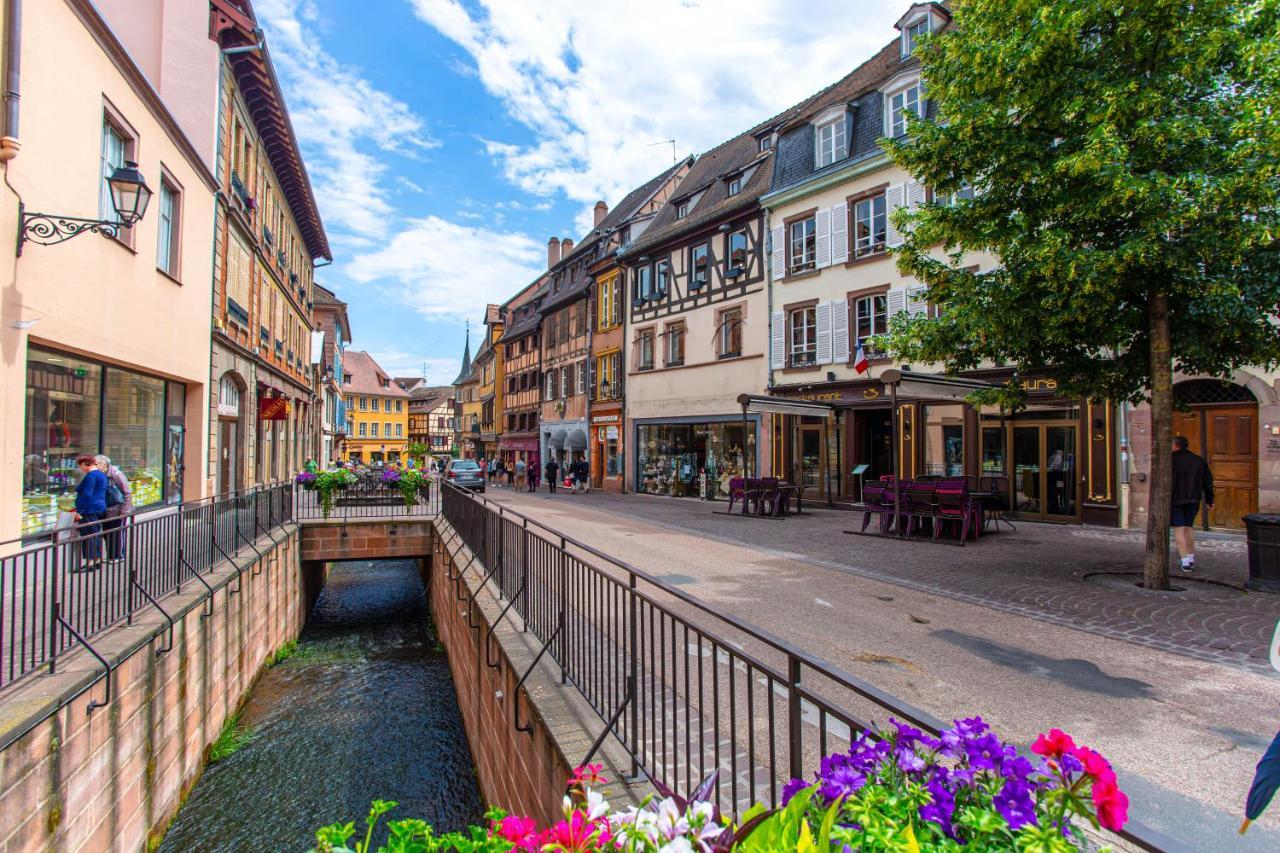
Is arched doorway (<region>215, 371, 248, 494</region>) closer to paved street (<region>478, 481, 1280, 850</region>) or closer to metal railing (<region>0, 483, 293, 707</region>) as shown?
metal railing (<region>0, 483, 293, 707</region>)

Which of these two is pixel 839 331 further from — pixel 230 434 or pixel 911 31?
pixel 230 434

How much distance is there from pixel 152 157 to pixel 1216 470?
764 inches

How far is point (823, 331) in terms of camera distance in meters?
19.8

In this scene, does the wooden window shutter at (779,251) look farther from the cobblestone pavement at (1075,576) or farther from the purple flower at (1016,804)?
the purple flower at (1016,804)

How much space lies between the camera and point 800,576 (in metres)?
9.12

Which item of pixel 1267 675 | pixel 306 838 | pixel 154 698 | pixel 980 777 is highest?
pixel 980 777

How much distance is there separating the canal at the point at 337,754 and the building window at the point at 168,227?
7.10m

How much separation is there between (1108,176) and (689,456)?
61.8 ft

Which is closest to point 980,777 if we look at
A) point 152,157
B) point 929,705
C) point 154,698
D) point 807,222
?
point 929,705

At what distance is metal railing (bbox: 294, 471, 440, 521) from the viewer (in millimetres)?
14942

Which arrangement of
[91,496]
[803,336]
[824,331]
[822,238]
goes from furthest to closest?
[803,336]
[822,238]
[824,331]
[91,496]

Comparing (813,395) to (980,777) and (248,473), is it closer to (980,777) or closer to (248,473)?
(248,473)

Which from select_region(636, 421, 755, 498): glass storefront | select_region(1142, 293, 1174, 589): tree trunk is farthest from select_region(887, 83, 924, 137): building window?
select_region(1142, 293, 1174, 589): tree trunk

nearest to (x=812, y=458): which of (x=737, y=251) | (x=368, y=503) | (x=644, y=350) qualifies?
(x=737, y=251)
